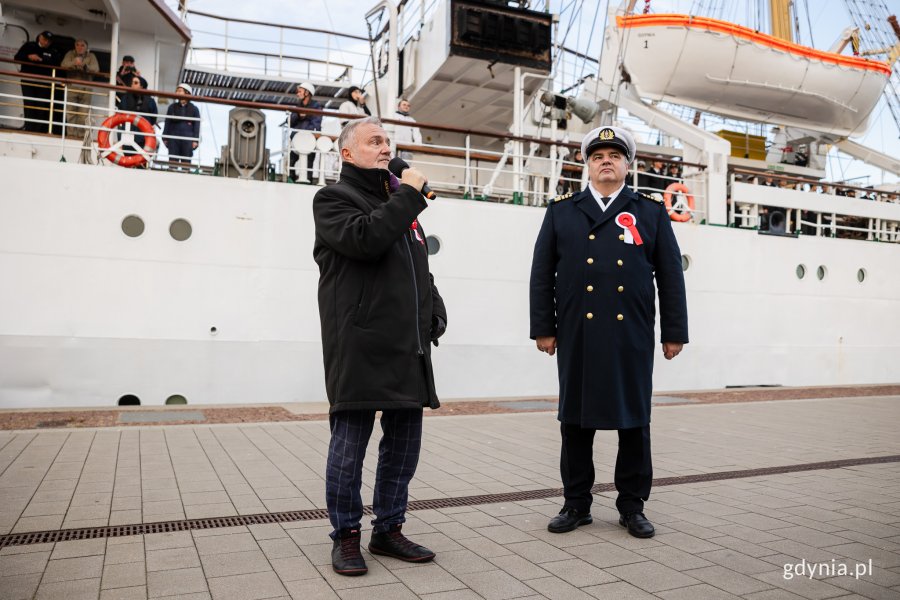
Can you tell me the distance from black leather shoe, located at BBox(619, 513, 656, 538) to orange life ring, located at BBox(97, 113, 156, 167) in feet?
21.4

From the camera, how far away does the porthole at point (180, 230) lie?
8.16m

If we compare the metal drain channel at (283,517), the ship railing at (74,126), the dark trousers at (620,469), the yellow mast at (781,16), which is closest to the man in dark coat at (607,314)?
the dark trousers at (620,469)

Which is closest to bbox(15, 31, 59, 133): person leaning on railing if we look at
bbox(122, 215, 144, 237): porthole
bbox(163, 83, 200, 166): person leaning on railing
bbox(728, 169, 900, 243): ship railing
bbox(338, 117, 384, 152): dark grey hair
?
bbox(163, 83, 200, 166): person leaning on railing

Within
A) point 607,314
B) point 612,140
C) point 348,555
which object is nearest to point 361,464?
point 348,555

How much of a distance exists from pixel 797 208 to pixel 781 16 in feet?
29.7

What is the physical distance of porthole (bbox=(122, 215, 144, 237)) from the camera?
8023 millimetres

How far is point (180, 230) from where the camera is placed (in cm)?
820

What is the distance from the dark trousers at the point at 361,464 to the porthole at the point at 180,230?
225 inches

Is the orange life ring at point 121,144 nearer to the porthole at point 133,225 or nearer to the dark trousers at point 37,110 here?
the porthole at point 133,225

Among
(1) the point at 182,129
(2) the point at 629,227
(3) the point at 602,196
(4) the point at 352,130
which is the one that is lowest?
(2) the point at 629,227

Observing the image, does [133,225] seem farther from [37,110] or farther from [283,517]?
[283,517]

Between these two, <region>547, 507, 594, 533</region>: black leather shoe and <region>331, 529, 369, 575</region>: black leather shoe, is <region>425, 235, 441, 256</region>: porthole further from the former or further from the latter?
<region>331, 529, 369, 575</region>: black leather shoe

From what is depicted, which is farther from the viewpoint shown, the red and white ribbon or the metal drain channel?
the red and white ribbon

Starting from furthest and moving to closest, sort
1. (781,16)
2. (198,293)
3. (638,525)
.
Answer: (781,16) < (198,293) < (638,525)
